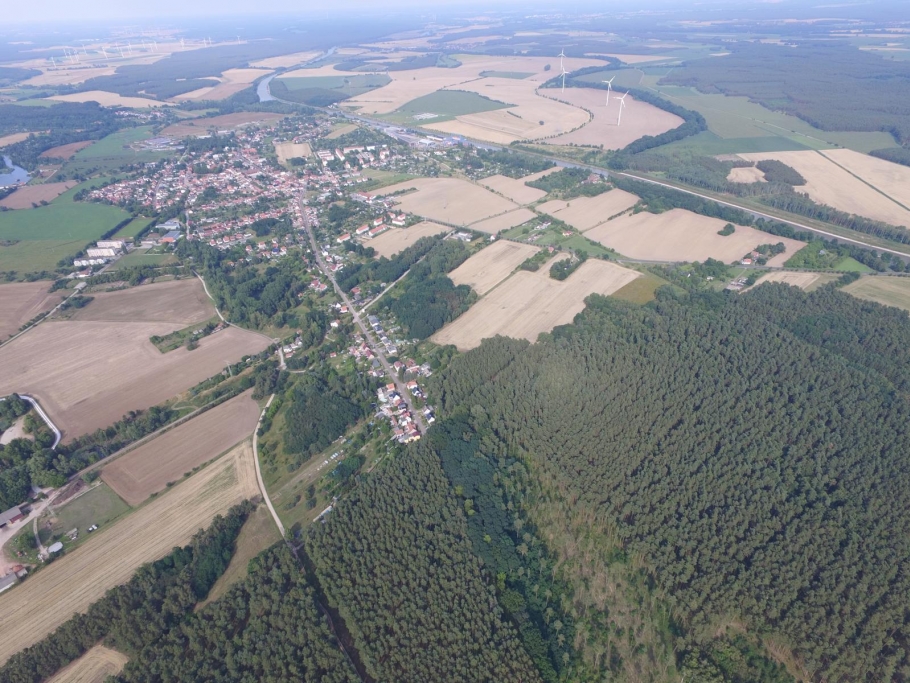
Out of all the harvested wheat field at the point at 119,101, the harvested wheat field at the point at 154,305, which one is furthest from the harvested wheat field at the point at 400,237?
the harvested wheat field at the point at 119,101

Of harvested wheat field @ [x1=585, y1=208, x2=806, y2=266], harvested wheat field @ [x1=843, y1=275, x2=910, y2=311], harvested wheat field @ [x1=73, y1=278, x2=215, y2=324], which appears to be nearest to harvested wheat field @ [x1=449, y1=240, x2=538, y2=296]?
harvested wheat field @ [x1=585, y1=208, x2=806, y2=266]

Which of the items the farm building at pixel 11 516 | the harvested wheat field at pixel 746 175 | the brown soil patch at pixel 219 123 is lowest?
the harvested wheat field at pixel 746 175

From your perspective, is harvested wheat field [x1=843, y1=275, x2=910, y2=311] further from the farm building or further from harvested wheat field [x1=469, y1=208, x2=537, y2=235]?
the farm building

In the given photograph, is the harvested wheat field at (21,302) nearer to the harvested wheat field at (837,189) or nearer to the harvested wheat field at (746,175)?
the harvested wheat field at (746,175)

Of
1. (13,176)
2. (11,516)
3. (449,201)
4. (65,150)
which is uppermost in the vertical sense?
(11,516)

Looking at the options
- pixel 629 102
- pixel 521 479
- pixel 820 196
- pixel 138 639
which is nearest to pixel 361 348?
pixel 521 479

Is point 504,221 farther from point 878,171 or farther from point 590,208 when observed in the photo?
point 878,171

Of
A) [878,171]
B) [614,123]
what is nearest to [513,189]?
[614,123]
